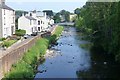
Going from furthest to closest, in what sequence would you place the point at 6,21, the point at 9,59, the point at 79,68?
1. the point at 6,21
2. the point at 79,68
3. the point at 9,59

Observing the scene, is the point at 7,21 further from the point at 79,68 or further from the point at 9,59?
the point at 9,59

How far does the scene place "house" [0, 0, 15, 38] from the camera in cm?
4947

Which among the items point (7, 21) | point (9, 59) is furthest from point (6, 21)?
point (9, 59)

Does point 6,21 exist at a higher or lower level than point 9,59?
higher

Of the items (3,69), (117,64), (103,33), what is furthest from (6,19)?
(3,69)

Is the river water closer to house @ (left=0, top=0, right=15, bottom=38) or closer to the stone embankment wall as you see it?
the stone embankment wall

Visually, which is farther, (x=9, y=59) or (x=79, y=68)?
(x=79, y=68)

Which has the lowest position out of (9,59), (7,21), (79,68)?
(79,68)

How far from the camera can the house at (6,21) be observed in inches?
1948

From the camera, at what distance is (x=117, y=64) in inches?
1458

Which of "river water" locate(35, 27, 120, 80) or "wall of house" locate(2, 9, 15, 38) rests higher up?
"wall of house" locate(2, 9, 15, 38)

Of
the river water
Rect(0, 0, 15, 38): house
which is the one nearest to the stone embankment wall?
the river water

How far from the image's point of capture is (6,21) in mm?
52875

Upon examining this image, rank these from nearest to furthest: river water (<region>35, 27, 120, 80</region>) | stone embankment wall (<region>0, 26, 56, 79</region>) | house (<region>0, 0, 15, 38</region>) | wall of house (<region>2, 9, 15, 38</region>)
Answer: stone embankment wall (<region>0, 26, 56, 79</region>)
river water (<region>35, 27, 120, 80</region>)
house (<region>0, 0, 15, 38</region>)
wall of house (<region>2, 9, 15, 38</region>)
